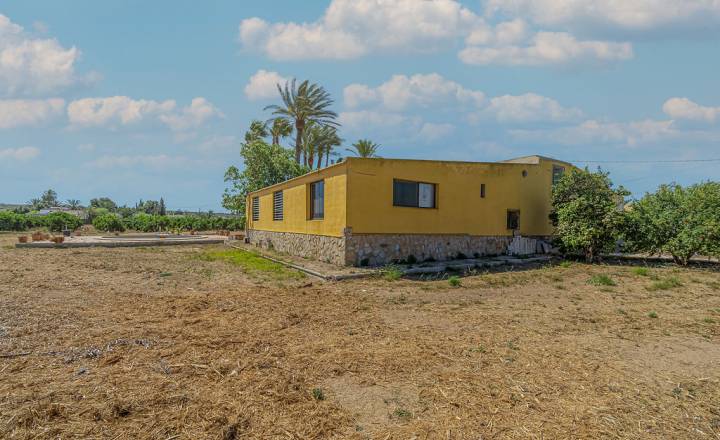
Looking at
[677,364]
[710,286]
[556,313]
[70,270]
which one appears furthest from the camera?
[70,270]

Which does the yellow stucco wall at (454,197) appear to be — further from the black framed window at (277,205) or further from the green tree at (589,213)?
the black framed window at (277,205)

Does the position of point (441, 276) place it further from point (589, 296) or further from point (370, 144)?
point (370, 144)

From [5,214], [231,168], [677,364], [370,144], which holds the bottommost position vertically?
[677,364]

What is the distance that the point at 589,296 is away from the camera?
10.6m

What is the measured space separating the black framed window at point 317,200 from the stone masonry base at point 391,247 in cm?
97

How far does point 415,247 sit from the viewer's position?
1628 centimetres

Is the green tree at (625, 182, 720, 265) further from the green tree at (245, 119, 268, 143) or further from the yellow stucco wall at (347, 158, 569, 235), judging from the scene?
the green tree at (245, 119, 268, 143)

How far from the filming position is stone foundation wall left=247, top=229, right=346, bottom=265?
15.6 metres

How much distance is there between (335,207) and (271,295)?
6.11m

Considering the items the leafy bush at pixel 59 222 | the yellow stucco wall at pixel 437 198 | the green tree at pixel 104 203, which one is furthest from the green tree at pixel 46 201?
the yellow stucco wall at pixel 437 198

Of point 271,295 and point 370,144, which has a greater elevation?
point 370,144

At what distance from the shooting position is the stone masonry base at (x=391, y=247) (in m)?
15.1

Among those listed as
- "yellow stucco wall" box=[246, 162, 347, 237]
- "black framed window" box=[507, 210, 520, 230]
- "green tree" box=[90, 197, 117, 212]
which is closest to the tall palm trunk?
"yellow stucco wall" box=[246, 162, 347, 237]

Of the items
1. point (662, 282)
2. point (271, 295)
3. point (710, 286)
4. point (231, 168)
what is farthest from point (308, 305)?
point (231, 168)
